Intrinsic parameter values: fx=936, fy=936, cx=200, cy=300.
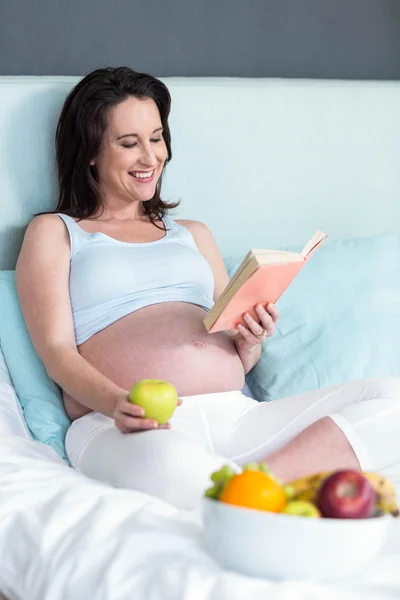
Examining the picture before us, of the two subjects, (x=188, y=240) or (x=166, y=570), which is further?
(x=188, y=240)

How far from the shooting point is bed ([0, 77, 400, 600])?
129cm

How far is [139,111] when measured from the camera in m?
2.28

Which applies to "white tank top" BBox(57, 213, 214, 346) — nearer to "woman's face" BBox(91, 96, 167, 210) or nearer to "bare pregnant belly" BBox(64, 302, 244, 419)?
"bare pregnant belly" BBox(64, 302, 244, 419)

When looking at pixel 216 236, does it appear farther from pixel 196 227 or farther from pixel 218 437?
pixel 218 437

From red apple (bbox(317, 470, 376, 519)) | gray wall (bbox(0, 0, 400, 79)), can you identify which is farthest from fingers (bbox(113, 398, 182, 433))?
gray wall (bbox(0, 0, 400, 79))

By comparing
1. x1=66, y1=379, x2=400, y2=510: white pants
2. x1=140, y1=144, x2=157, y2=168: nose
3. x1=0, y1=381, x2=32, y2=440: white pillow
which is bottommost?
x1=0, y1=381, x2=32, y2=440: white pillow

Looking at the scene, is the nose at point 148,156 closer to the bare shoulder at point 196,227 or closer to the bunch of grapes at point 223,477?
the bare shoulder at point 196,227

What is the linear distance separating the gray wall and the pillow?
0.72 metres

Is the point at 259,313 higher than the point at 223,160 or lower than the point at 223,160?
lower

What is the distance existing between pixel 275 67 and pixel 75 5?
2.33ft

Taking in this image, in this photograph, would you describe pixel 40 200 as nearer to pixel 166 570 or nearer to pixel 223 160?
pixel 223 160

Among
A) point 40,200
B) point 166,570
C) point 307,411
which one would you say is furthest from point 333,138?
point 166,570

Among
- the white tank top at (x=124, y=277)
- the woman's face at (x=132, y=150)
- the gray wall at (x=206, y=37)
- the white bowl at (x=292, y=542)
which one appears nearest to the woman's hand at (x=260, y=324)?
the white tank top at (x=124, y=277)

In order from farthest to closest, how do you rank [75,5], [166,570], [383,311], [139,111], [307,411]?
[75,5] < [383,311] < [139,111] < [307,411] < [166,570]
